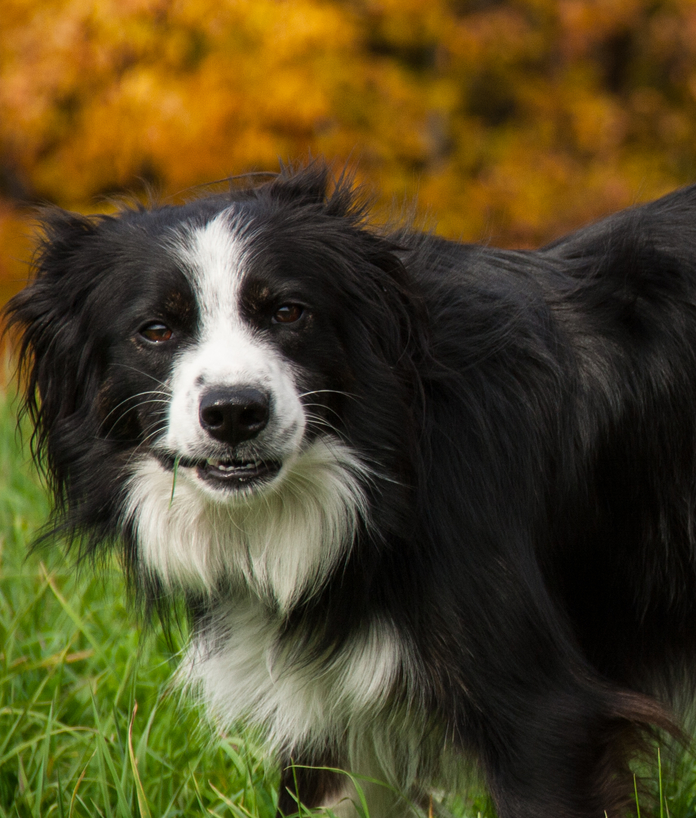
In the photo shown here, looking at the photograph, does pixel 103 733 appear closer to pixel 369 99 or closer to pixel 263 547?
pixel 263 547

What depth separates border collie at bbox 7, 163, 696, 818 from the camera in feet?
8.26

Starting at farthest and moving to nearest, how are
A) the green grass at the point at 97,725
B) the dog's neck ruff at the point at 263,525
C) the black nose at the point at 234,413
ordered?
1. the green grass at the point at 97,725
2. the dog's neck ruff at the point at 263,525
3. the black nose at the point at 234,413

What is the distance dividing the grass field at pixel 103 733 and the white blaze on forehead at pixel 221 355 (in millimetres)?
900

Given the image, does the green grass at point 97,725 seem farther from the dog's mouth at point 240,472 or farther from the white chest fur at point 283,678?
the dog's mouth at point 240,472

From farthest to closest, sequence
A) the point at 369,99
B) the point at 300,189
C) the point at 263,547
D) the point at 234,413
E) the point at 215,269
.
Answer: the point at 369,99 < the point at 300,189 < the point at 263,547 < the point at 215,269 < the point at 234,413

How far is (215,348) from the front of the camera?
8.09 ft

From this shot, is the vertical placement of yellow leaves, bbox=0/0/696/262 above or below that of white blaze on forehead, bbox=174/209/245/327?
above

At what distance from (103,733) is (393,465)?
112 cm

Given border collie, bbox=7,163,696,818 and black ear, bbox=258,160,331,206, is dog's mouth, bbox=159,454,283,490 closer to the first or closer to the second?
border collie, bbox=7,163,696,818

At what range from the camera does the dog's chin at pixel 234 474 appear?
2541mm

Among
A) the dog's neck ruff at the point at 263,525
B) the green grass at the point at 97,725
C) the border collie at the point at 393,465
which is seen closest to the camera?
the border collie at the point at 393,465

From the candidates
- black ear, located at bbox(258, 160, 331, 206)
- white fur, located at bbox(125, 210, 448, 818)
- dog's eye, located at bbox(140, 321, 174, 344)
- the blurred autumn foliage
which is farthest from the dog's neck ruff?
the blurred autumn foliage

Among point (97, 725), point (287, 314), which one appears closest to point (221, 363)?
point (287, 314)

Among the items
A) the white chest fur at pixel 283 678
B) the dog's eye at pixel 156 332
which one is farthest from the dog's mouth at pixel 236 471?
the white chest fur at pixel 283 678
